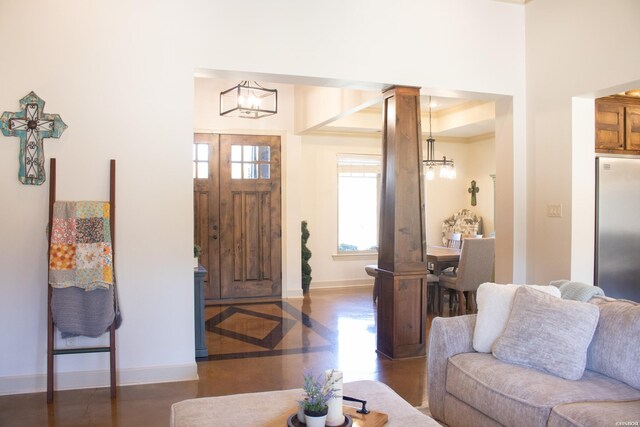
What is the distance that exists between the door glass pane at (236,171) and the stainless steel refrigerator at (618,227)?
4506 millimetres

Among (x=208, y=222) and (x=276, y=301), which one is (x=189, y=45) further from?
(x=276, y=301)

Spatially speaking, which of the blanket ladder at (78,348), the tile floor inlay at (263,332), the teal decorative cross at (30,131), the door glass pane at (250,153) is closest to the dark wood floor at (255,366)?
the tile floor inlay at (263,332)

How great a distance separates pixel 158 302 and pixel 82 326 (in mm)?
542

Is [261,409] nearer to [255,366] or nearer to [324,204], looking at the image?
[255,366]

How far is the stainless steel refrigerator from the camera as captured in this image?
443cm

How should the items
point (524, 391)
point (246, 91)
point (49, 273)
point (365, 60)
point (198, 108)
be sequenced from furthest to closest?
point (198, 108) < point (246, 91) < point (365, 60) < point (49, 273) < point (524, 391)

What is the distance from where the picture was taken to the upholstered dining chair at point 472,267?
19.0ft

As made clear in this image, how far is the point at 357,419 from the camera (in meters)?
2.07

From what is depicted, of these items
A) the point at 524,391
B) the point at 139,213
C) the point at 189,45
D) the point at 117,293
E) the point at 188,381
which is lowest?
the point at 188,381

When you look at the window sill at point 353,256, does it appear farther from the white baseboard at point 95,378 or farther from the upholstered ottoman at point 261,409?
the upholstered ottoman at point 261,409

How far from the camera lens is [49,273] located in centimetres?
350

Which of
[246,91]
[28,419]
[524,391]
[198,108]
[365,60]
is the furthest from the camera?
[198,108]

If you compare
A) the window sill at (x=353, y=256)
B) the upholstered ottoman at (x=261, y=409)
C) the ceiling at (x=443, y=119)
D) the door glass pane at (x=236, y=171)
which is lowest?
the upholstered ottoman at (x=261, y=409)

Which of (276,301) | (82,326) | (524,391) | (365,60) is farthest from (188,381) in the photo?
(276,301)
